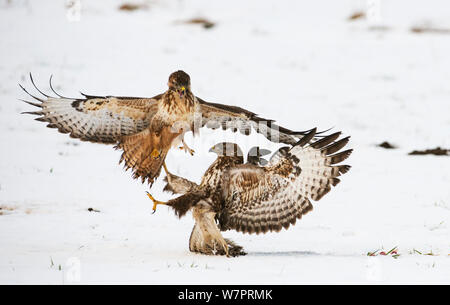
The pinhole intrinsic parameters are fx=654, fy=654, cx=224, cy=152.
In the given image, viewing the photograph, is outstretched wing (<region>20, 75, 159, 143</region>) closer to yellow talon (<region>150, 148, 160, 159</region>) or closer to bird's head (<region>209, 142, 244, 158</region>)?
yellow talon (<region>150, 148, 160, 159</region>)

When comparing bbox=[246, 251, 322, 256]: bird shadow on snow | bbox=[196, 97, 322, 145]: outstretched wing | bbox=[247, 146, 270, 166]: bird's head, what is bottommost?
bbox=[246, 251, 322, 256]: bird shadow on snow

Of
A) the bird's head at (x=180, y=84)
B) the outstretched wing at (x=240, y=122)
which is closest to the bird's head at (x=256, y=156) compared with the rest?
the outstretched wing at (x=240, y=122)

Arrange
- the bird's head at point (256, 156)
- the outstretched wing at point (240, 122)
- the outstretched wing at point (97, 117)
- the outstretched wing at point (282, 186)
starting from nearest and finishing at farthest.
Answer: the outstretched wing at point (282, 186)
the bird's head at point (256, 156)
the outstretched wing at point (240, 122)
the outstretched wing at point (97, 117)

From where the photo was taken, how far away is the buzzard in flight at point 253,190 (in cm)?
452

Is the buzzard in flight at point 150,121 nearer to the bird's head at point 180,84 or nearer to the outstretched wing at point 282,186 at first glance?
the bird's head at point 180,84

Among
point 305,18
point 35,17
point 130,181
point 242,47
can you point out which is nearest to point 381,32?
point 305,18

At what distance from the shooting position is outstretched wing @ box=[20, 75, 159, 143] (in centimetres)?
504

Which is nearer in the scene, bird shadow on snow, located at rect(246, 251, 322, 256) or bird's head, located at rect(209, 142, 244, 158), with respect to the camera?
bird's head, located at rect(209, 142, 244, 158)

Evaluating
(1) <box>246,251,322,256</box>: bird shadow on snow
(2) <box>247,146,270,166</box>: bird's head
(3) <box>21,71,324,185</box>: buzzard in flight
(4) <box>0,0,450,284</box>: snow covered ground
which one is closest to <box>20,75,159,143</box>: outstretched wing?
(3) <box>21,71,324,185</box>: buzzard in flight

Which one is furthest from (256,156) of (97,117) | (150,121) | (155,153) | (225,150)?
(97,117)

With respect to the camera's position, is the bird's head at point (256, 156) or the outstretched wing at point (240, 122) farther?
the outstretched wing at point (240, 122)

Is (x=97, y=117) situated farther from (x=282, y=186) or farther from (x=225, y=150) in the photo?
(x=282, y=186)

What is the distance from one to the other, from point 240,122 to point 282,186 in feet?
1.92

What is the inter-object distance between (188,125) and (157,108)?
0.98 feet
